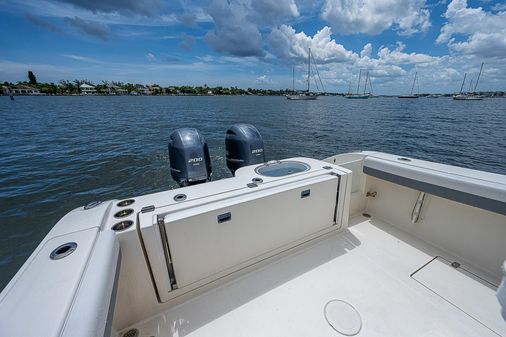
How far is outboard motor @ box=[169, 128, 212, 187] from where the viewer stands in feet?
9.57

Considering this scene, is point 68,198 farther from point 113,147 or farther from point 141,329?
point 141,329

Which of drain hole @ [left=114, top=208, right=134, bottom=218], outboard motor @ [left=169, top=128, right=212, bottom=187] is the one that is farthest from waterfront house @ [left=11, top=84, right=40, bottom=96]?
drain hole @ [left=114, top=208, right=134, bottom=218]

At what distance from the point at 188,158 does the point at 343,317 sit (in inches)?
95.6

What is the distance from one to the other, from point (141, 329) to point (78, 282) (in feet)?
2.95

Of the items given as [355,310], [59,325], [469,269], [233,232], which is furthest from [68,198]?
[469,269]

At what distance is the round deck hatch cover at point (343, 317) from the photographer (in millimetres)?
1420

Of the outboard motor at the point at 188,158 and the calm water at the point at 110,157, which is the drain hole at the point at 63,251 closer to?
the outboard motor at the point at 188,158

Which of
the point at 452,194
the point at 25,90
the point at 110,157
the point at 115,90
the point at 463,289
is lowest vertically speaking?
the point at 110,157

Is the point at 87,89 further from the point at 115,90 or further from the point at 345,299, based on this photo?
the point at 345,299

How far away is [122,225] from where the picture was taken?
1265 millimetres

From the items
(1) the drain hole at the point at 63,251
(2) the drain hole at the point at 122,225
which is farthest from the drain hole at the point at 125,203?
(1) the drain hole at the point at 63,251

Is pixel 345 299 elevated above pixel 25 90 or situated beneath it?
situated beneath

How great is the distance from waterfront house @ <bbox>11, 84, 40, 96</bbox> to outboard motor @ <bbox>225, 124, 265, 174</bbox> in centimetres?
9621

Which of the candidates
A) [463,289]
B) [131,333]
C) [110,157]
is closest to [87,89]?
[110,157]
